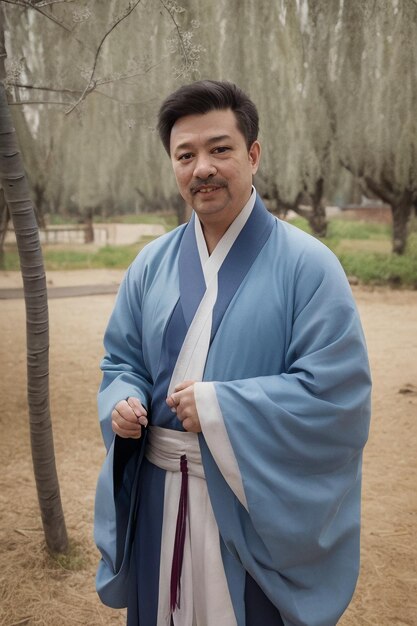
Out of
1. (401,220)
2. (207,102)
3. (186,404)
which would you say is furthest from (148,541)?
(401,220)

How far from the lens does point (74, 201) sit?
436 cm

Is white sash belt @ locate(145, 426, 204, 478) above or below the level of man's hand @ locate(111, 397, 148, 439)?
below

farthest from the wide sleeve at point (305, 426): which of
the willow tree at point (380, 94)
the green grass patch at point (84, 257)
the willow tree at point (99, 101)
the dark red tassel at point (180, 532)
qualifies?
the green grass patch at point (84, 257)

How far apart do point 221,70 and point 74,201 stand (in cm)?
160

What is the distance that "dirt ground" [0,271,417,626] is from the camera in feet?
6.17

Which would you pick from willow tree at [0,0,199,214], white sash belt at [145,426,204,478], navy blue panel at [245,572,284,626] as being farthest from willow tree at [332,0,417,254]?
navy blue panel at [245,572,284,626]

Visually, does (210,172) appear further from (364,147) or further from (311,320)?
(364,147)

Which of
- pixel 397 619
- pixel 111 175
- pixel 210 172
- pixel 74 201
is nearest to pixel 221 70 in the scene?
pixel 111 175

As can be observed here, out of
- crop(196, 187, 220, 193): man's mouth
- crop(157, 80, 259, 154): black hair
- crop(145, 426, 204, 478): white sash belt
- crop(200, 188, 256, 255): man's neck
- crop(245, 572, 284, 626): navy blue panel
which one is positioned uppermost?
crop(157, 80, 259, 154): black hair

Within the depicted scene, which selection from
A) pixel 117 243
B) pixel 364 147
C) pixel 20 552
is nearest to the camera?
pixel 20 552

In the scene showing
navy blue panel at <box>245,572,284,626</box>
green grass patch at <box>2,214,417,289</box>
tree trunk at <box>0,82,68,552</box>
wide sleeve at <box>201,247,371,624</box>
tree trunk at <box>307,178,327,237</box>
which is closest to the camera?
wide sleeve at <box>201,247,371,624</box>

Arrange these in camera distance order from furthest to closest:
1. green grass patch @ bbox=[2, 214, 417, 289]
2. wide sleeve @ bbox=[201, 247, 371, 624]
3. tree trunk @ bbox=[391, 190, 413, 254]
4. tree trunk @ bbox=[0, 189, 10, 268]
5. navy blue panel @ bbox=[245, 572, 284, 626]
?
green grass patch @ bbox=[2, 214, 417, 289] → tree trunk @ bbox=[391, 190, 413, 254] → tree trunk @ bbox=[0, 189, 10, 268] → navy blue panel @ bbox=[245, 572, 284, 626] → wide sleeve @ bbox=[201, 247, 371, 624]

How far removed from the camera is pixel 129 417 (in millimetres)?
1019

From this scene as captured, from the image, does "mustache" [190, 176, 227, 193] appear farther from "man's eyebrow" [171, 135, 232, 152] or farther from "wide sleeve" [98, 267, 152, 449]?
"wide sleeve" [98, 267, 152, 449]
